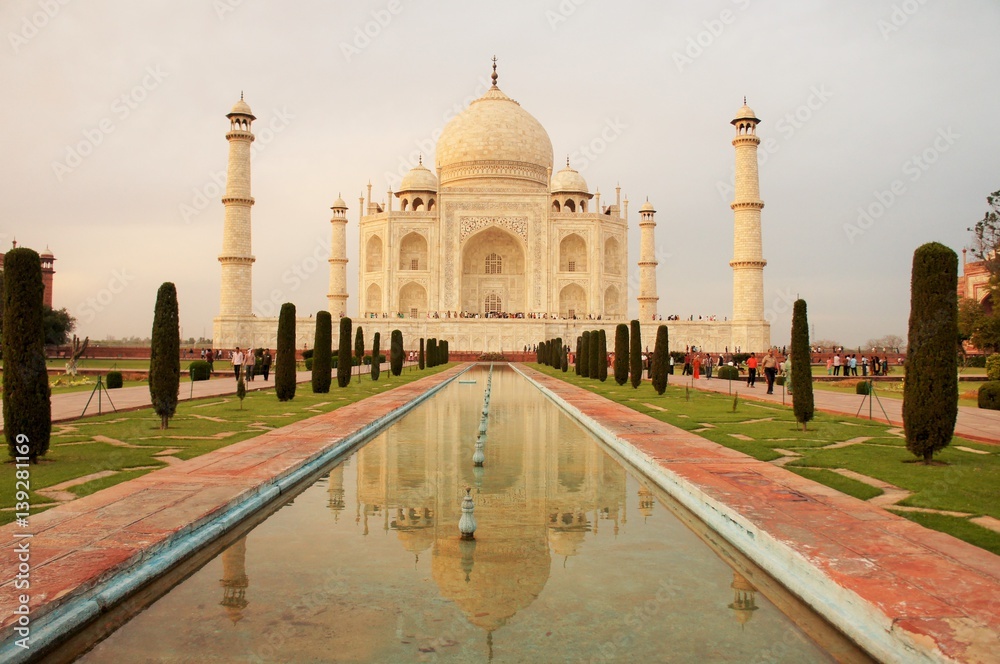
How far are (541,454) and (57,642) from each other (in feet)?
13.5

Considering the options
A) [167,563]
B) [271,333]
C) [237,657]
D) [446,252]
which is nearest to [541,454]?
[167,563]

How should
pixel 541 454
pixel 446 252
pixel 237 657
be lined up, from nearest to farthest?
pixel 237 657, pixel 541 454, pixel 446 252

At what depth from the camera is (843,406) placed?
10.3m

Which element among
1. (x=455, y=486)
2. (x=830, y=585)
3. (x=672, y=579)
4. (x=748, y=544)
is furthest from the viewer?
(x=455, y=486)

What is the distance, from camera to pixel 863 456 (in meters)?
5.69

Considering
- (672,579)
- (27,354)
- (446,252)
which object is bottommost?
(672,579)

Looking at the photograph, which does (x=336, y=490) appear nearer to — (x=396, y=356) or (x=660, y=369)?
(x=660, y=369)

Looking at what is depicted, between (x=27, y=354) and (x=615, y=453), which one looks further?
(x=615, y=453)

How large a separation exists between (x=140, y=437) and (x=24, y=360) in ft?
4.71

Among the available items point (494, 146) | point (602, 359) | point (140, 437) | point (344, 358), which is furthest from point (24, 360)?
point (494, 146)

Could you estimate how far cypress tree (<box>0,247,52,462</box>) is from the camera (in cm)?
512

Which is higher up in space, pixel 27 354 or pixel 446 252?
pixel 446 252

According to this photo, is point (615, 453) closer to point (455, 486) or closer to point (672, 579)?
point (455, 486)

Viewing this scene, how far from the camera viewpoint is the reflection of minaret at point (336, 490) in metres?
4.07
